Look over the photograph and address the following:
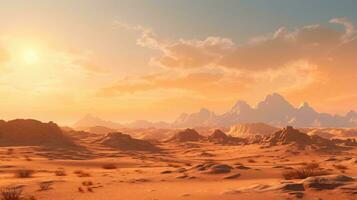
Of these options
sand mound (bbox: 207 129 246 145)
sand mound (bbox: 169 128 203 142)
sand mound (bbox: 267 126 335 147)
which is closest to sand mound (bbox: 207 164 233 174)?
sand mound (bbox: 267 126 335 147)

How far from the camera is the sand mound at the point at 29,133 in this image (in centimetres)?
7075

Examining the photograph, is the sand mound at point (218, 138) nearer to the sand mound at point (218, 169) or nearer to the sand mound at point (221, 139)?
the sand mound at point (221, 139)

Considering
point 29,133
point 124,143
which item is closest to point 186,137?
point 124,143

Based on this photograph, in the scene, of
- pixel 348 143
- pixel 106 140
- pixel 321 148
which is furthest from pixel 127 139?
pixel 348 143

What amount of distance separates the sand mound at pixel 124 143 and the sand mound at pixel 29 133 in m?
9.03

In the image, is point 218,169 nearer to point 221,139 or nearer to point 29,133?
point 29,133

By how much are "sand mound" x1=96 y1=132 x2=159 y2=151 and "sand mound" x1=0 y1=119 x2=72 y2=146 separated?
29.6ft

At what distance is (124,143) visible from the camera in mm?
79062

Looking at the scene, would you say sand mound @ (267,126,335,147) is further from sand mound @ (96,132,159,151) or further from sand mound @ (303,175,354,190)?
sand mound @ (303,175,354,190)

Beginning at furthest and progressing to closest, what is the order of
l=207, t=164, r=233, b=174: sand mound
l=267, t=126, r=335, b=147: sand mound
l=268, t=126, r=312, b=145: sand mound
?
l=268, t=126, r=312, b=145: sand mound
l=267, t=126, r=335, b=147: sand mound
l=207, t=164, r=233, b=174: sand mound

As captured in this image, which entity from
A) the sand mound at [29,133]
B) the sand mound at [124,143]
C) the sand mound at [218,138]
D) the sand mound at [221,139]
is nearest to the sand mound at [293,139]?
the sand mound at [221,139]

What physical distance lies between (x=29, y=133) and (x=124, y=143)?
750 inches

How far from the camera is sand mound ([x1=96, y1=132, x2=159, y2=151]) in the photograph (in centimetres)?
7712

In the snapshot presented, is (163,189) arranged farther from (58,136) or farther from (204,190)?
(58,136)
